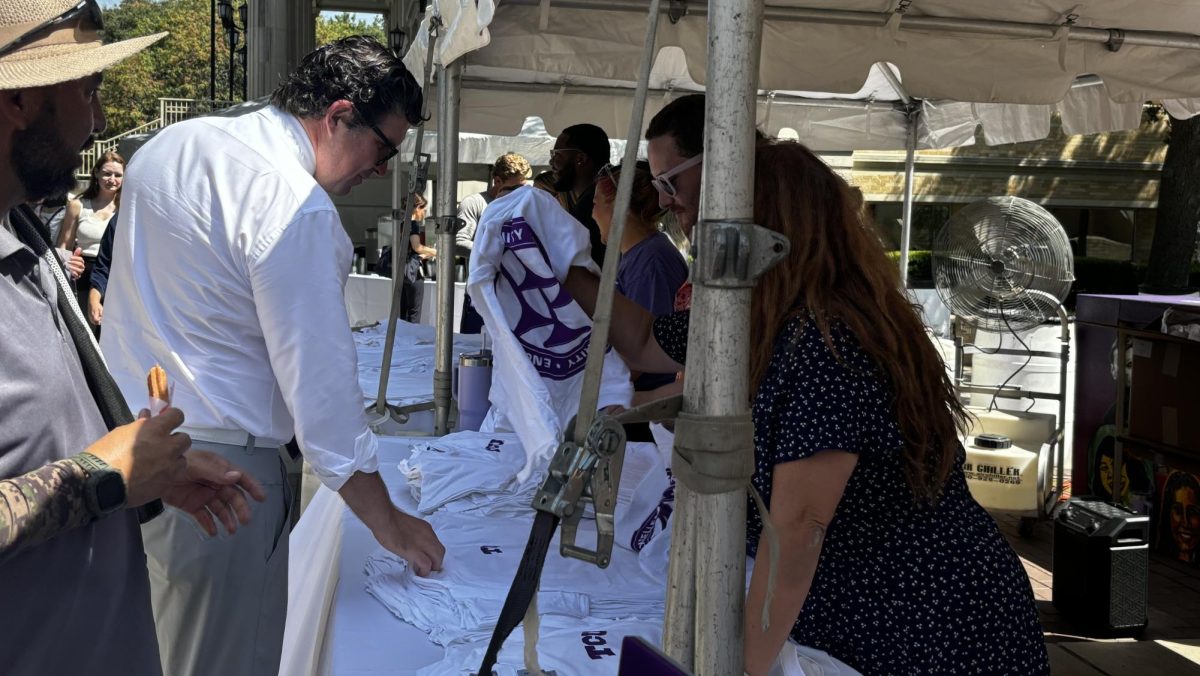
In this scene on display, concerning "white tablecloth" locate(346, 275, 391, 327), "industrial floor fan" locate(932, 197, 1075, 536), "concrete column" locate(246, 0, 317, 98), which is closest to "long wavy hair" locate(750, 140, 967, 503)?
"industrial floor fan" locate(932, 197, 1075, 536)

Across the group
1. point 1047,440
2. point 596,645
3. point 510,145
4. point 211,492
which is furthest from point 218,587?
point 510,145

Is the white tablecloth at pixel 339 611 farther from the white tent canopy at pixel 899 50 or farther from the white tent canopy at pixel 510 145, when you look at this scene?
the white tent canopy at pixel 510 145

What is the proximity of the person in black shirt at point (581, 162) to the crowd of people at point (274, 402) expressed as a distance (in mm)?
1936

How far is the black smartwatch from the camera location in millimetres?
1300

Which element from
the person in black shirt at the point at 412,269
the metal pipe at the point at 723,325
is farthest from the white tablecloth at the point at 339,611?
the person in black shirt at the point at 412,269

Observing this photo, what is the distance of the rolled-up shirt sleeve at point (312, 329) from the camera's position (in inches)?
78.4

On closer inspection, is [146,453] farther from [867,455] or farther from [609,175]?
[609,175]

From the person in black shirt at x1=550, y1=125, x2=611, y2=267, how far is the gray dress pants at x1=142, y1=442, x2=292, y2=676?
2313mm

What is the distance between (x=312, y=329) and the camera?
1998 mm

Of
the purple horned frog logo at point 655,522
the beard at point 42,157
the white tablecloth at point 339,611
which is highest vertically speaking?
the beard at point 42,157

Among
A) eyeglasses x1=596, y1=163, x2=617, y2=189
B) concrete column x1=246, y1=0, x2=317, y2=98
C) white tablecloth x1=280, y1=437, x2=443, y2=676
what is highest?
concrete column x1=246, y1=0, x2=317, y2=98

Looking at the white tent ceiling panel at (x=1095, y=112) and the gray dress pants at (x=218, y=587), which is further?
the white tent ceiling panel at (x=1095, y=112)

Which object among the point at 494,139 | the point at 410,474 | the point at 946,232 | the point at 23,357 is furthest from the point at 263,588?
the point at 494,139

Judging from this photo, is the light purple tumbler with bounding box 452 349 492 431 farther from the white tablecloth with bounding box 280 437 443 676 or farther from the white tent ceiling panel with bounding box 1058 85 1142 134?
the white tent ceiling panel with bounding box 1058 85 1142 134
